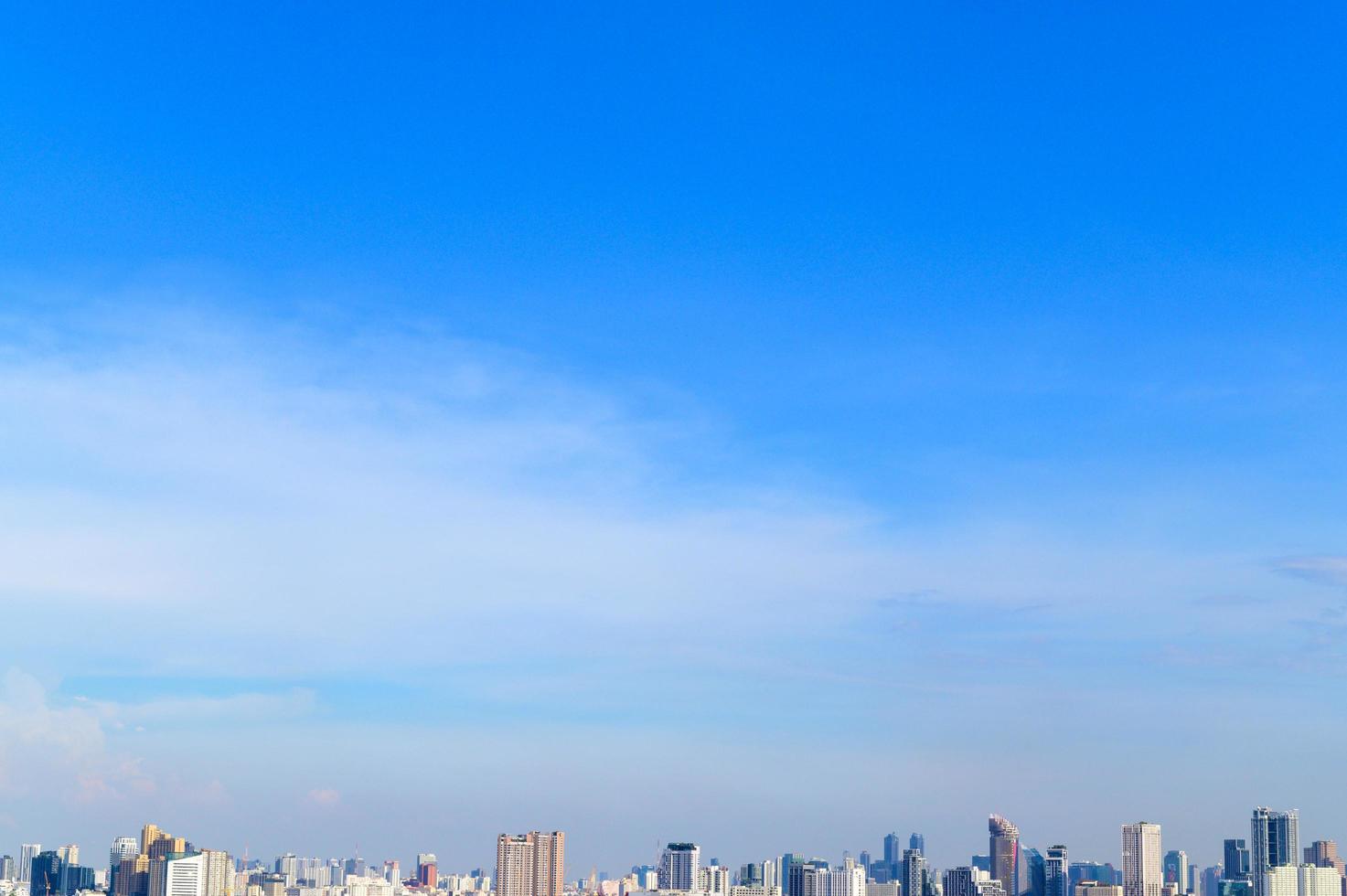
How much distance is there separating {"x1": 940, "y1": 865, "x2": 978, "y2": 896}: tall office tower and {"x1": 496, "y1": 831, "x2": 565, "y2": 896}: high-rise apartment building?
77.0 ft

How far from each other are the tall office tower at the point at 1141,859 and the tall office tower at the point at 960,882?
8.57 meters

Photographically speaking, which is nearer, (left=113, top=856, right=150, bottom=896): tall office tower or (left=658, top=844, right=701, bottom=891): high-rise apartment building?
(left=113, top=856, right=150, bottom=896): tall office tower

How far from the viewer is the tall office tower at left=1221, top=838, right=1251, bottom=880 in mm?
93000

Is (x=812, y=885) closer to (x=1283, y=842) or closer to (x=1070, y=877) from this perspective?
(x=1070, y=877)

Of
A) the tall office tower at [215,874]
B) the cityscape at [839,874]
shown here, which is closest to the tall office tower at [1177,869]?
the cityscape at [839,874]

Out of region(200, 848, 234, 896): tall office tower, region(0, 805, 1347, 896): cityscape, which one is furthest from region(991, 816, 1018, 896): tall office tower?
region(200, 848, 234, 896): tall office tower

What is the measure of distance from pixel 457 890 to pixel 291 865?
1809 cm

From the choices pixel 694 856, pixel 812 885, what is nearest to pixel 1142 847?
pixel 812 885

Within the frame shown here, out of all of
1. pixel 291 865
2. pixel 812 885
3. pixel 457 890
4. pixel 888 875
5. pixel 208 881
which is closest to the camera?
pixel 208 881

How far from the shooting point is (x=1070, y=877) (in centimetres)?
9769

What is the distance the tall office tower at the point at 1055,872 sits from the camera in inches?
3607

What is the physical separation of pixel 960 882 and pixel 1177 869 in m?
21.1

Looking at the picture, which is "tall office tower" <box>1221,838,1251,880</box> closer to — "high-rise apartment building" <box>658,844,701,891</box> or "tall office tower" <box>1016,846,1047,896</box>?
"tall office tower" <box>1016,846,1047,896</box>

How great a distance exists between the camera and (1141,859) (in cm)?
9138
